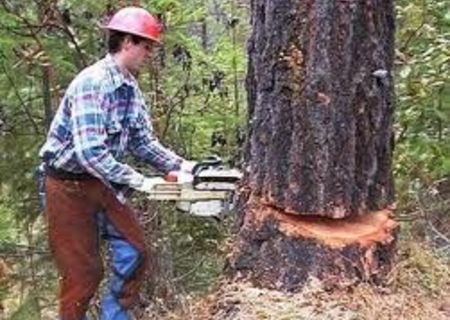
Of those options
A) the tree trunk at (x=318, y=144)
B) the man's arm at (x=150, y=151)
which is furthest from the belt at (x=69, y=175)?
the tree trunk at (x=318, y=144)

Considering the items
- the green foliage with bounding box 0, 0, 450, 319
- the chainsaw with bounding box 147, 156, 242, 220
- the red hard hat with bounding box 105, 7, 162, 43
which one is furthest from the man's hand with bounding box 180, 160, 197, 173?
the green foliage with bounding box 0, 0, 450, 319

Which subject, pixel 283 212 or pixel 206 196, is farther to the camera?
pixel 206 196

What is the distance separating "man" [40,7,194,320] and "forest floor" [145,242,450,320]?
0.68 metres

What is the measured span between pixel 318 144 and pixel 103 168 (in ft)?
3.72

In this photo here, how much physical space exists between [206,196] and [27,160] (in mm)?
2525

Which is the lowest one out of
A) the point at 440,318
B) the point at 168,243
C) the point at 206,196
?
the point at 168,243

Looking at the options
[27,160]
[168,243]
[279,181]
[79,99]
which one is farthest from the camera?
[27,160]

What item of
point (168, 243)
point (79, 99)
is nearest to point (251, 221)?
point (79, 99)

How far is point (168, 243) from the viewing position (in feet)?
20.2

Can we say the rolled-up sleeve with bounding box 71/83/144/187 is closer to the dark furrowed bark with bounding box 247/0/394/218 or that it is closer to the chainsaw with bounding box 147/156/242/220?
the chainsaw with bounding box 147/156/242/220

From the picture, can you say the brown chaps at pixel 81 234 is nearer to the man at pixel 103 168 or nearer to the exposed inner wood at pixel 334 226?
the man at pixel 103 168

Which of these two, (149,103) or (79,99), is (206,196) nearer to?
(79,99)

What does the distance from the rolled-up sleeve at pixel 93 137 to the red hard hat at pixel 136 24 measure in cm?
33

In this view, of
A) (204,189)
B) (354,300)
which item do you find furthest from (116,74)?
(354,300)
